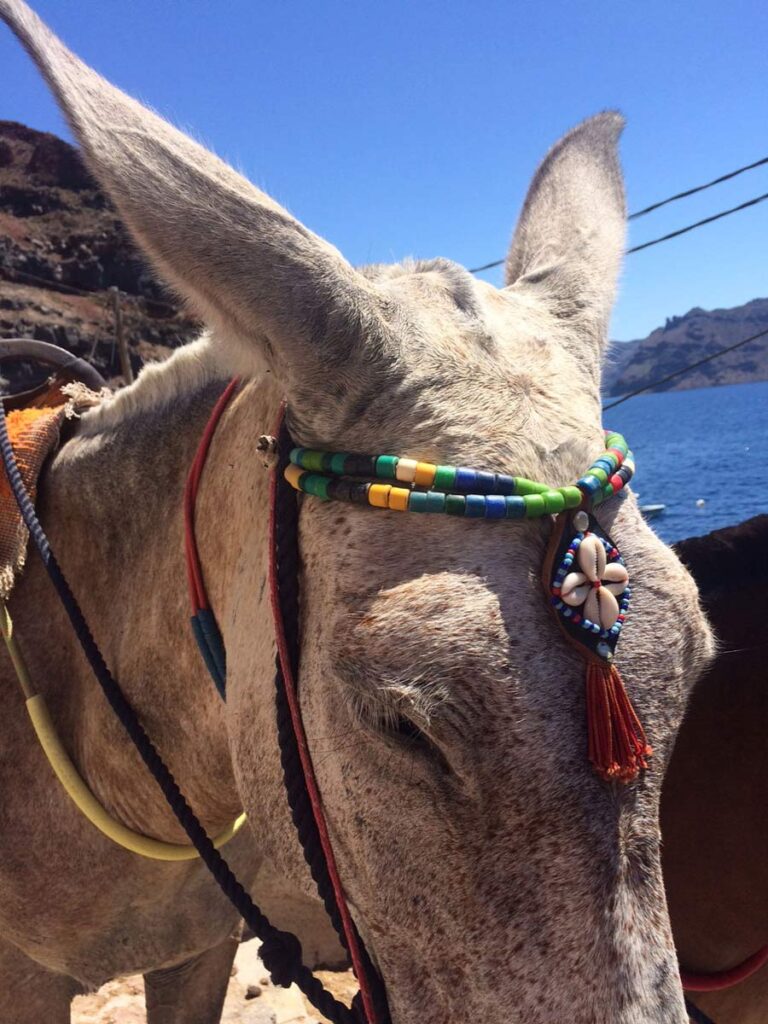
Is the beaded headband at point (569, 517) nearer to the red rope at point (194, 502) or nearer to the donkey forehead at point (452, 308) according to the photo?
the donkey forehead at point (452, 308)

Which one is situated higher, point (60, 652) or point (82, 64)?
point (82, 64)

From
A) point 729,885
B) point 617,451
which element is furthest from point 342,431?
point 729,885

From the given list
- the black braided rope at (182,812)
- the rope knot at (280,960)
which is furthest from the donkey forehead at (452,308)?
the rope knot at (280,960)

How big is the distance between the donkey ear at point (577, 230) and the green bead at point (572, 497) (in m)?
0.62

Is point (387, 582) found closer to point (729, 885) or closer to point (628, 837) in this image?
point (628, 837)

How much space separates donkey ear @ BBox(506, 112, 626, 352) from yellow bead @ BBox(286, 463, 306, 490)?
0.78 m

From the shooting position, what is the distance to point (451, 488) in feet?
4.60

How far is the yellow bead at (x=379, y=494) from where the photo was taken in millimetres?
1432

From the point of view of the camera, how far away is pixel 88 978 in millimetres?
2352

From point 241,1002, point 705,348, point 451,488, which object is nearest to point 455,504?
point 451,488

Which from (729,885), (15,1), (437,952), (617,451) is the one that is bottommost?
(729,885)

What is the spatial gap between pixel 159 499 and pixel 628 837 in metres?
1.51

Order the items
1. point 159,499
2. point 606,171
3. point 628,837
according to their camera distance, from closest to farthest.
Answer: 1. point 628,837
2. point 159,499
3. point 606,171

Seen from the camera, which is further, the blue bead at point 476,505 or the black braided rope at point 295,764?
the black braided rope at point 295,764
